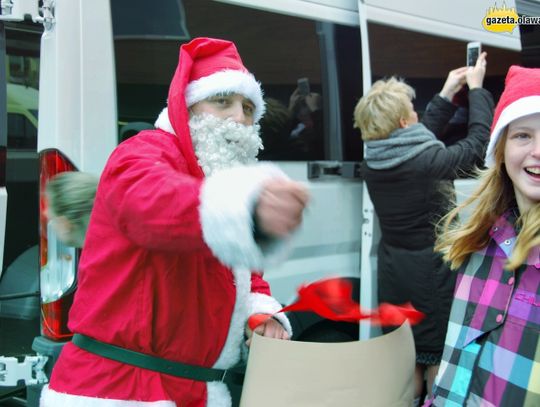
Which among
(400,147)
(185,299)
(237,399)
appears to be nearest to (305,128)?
(400,147)

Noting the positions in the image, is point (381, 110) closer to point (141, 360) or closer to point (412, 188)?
point (412, 188)

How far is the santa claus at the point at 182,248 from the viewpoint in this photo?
1.19m

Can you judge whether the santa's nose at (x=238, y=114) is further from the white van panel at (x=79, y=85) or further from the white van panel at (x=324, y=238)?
the white van panel at (x=324, y=238)

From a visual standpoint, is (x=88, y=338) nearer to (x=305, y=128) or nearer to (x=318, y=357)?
(x=318, y=357)

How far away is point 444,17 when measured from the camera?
3453 millimetres

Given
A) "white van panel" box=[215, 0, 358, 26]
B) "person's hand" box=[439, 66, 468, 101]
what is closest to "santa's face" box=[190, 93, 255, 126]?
"white van panel" box=[215, 0, 358, 26]

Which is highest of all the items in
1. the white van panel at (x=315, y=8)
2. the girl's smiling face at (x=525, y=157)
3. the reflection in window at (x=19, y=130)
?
the white van panel at (x=315, y=8)

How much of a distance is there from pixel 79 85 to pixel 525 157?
1440 mm

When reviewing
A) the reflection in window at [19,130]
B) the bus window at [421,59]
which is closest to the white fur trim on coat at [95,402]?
the reflection in window at [19,130]

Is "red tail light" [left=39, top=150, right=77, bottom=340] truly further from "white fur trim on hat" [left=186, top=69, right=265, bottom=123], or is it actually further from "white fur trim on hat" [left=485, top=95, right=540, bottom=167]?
"white fur trim on hat" [left=485, top=95, right=540, bottom=167]

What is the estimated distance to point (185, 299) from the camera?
5.00 feet

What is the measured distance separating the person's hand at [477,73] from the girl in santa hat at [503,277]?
5.76 ft

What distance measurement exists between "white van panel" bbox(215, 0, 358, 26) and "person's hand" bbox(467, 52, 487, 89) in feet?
2.18

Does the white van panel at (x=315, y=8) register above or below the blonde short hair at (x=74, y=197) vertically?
above
